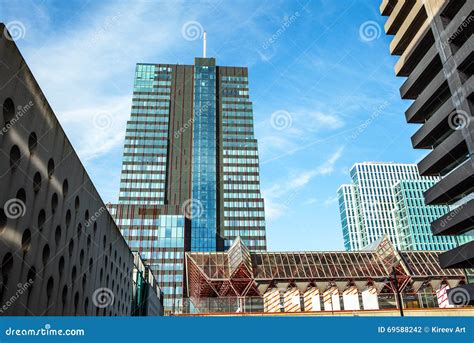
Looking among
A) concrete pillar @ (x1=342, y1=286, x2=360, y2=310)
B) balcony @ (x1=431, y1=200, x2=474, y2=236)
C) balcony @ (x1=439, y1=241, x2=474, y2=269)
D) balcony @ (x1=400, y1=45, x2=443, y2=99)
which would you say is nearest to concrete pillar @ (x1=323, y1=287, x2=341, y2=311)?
concrete pillar @ (x1=342, y1=286, x2=360, y2=310)

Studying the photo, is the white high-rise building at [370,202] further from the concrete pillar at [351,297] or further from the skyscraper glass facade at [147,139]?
the concrete pillar at [351,297]

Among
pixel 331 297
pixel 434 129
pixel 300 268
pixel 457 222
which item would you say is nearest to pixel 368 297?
pixel 331 297

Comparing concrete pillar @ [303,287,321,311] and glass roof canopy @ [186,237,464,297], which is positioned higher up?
glass roof canopy @ [186,237,464,297]

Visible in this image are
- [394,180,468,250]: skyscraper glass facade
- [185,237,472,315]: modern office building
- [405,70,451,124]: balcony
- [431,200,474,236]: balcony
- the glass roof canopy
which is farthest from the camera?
[394,180,468,250]: skyscraper glass facade

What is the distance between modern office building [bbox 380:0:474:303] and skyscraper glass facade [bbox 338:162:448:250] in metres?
128

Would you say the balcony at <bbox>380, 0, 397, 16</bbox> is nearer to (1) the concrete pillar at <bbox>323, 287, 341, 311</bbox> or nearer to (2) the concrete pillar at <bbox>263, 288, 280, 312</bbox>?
(1) the concrete pillar at <bbox>323, 287, 341, 311</bbox>

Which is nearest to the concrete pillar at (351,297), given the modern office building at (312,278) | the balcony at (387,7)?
the modern office building at (312,278)

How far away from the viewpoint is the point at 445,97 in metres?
38.2

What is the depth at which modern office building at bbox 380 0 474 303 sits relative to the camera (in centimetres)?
3312

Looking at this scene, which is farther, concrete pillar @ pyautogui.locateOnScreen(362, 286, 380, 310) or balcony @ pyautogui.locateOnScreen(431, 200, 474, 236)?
concrete pillar @ pyautogui.locateOnScreen(362, 286, 380, 310)

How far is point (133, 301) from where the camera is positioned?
4853cm

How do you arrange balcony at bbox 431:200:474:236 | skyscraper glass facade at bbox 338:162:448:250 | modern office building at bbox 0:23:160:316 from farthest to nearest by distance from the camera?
skyscraper glass facade at bbox 338:162:448:250 → balcony at bbox 431:200:474:236 → modern office building at bbox 0:23:160:316
